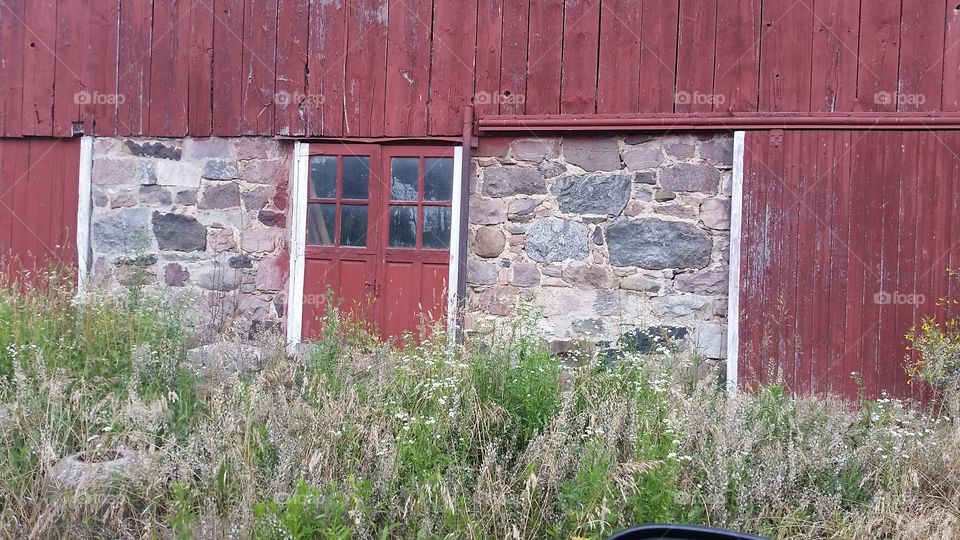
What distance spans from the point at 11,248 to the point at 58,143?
114 cm

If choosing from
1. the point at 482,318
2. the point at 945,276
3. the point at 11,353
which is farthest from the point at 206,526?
the point at 945,276

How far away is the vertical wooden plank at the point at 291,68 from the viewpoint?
673 cm

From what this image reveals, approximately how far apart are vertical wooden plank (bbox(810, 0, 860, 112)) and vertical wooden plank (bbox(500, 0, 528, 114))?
7.43ft

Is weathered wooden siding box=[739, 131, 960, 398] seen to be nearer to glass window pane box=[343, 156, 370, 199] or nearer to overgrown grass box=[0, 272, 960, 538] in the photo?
overgrown grass box=[0, 272, 960, 538]

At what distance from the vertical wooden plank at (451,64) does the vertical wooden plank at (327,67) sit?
0.84 meters

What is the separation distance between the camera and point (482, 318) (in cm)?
574

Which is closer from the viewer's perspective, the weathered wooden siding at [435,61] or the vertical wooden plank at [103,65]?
the weathered wooden siding at [435,61]

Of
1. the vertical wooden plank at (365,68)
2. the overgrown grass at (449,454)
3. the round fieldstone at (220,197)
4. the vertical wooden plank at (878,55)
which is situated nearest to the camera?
the overgrown grass at (449,454)

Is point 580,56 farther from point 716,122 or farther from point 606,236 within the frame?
point 606,236

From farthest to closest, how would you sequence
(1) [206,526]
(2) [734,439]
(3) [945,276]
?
(3) [945,276], (2) [734,439], (1) [206,526]

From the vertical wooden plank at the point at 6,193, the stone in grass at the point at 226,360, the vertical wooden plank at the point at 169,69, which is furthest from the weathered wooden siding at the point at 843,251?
the vertical wooden plank at the point at 6,193

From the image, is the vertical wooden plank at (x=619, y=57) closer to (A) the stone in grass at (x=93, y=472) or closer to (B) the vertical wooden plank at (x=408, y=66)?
(B) the vertical wooden plank at (x=408, y=66)

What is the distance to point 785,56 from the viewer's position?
232 inches

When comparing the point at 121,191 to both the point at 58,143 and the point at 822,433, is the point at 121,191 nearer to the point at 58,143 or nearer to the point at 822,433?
the point at 58,143
